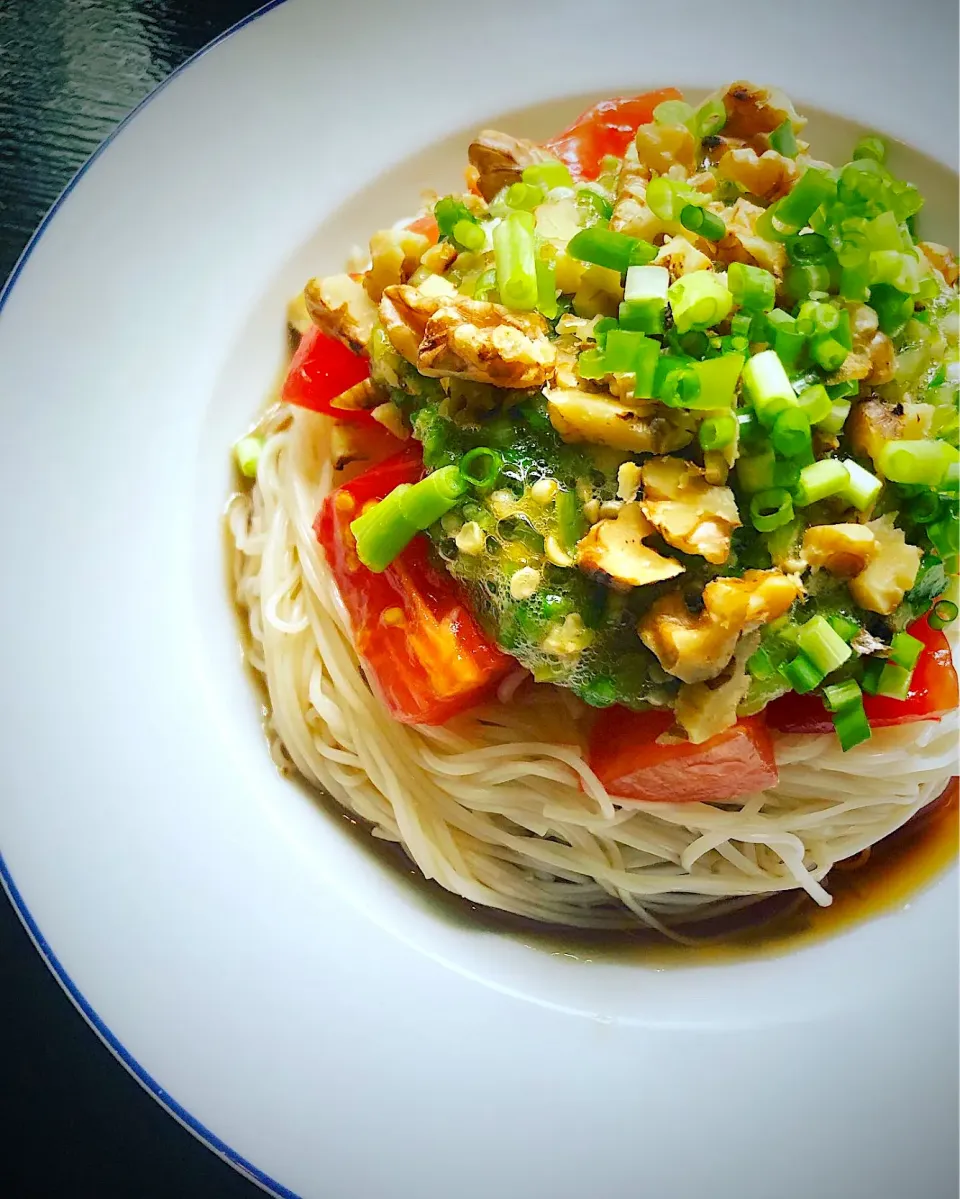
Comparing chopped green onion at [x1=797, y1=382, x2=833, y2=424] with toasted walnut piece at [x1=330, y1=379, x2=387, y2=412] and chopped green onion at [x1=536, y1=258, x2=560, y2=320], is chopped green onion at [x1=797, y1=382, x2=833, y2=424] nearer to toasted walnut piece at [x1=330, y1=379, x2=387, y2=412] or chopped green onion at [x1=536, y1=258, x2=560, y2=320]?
chopped green onion at [x1=536, y1=258, x2=560, y2=320]

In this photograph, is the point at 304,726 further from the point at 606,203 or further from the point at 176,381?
the point at 606,203

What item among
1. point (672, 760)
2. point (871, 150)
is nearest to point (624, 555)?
point (672, 760)

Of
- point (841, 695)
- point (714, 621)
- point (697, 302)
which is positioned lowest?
point (841, 695)

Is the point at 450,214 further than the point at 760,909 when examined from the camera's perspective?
No

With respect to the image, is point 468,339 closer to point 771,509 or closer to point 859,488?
point 771,509

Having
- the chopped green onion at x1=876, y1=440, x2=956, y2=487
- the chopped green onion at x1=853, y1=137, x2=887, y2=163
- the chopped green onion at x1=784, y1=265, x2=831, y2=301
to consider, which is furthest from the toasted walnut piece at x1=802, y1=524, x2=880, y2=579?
the chopped green onion at x1=853, y1=137, x2=887, y2=163

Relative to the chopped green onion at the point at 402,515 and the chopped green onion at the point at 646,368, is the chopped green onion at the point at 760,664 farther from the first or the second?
the chopped green onion at the point at 402,515

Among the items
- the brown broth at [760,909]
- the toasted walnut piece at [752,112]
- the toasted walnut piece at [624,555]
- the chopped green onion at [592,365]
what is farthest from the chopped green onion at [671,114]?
the brown broth at [760,909]
